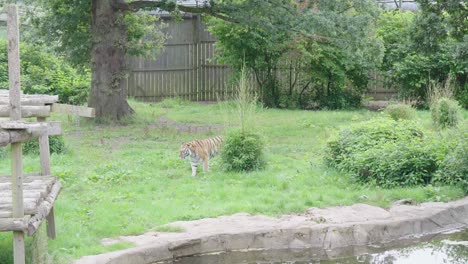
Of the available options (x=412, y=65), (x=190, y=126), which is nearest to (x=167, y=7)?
(x=190, y=126)

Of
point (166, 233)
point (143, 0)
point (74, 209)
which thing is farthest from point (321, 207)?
point (143, 0)

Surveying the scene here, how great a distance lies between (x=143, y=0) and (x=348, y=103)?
306 inches

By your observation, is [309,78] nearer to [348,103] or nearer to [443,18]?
[348,103]

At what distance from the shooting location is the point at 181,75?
24.0 meters

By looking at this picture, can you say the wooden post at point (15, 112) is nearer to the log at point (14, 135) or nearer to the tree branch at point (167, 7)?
the log at point (14, 135)

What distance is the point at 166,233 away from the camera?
7918mm

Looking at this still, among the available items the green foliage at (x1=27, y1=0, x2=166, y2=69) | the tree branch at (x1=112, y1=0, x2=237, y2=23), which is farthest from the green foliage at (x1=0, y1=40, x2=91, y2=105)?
the tree branch at (x1=112, y1=0, x2=237, y2=23)

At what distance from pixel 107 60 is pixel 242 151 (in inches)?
271

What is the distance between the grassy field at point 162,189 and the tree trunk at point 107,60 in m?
2.22

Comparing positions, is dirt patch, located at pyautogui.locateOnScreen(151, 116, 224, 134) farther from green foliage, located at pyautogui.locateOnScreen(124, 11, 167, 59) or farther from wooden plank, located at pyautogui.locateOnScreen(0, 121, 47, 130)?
wooden plank, located at pyautogui.locateOnScreen(0, 121, 47, 130)

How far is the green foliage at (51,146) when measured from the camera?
12203 millimetres

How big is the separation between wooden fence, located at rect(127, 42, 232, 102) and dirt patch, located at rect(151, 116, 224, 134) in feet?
20.1

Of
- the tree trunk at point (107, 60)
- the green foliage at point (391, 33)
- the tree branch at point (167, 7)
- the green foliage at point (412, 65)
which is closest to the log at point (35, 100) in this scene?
the tree branch at point (167, 7)

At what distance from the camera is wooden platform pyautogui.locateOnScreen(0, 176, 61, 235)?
594 cm
